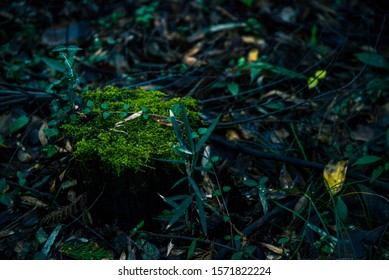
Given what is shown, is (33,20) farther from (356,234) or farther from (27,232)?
(356,234)

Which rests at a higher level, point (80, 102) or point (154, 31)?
point (80, 102)

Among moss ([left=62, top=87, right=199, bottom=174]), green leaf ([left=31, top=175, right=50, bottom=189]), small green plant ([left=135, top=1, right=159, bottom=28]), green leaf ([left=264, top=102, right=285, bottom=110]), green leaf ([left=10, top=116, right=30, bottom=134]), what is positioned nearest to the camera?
moss ([left=62, top=87, right=199, bottom=174])

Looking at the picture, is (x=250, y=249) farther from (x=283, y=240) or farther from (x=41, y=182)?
(x=41, y=182)

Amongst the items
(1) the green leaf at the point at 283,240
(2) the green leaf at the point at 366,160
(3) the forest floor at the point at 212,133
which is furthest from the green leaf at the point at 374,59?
(1) the green leaf at the point at 283,240

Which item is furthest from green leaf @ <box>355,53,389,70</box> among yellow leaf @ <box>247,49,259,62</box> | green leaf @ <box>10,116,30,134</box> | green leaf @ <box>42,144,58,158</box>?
green leaf @ <box>10,116,30,134</box>

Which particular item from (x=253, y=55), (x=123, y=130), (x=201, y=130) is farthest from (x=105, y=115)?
(x=253, y=55)

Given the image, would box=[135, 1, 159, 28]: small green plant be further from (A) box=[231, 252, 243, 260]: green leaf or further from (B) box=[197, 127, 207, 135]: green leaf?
(A) box=[231, 252, 243, 260]: green leaf
